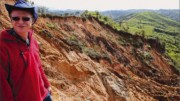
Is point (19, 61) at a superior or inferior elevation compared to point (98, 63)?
superior

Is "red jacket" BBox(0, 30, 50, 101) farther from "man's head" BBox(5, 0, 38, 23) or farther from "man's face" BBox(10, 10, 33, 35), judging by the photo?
"man's head" BBox(5, 0, 38, 23)

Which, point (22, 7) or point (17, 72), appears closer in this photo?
point (17, 72)

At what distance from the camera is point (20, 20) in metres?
2.68

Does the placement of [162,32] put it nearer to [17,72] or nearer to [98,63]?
[98,63]

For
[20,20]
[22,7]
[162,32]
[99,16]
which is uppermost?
[22,7]

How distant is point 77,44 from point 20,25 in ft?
53.1

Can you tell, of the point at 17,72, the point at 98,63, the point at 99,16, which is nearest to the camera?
the point at 17,72

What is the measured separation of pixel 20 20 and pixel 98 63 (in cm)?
1700

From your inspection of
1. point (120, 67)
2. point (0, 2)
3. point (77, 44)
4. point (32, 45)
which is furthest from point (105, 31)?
point (32, 45)

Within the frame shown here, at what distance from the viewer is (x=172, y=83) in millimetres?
26875

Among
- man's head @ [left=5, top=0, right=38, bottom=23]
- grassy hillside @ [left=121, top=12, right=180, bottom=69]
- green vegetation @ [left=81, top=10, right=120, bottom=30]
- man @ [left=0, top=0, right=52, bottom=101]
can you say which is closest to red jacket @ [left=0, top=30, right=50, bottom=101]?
man @ [left=0, top=0, right=52, bottom=101]

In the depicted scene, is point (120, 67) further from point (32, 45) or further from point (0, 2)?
point (32, 45)

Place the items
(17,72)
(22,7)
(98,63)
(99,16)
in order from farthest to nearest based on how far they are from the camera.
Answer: (99,16), (98,63), (22,7), (17,72)

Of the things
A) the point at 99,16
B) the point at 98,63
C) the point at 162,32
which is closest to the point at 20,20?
the point at 98,63
